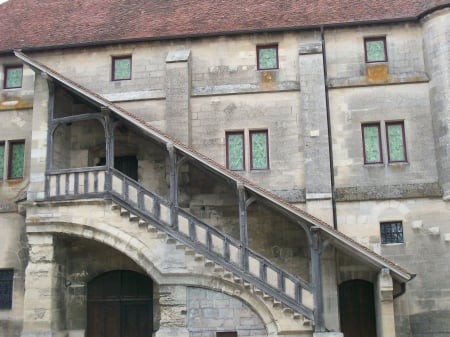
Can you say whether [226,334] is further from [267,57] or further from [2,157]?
[2,157]

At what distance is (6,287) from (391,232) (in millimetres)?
11743

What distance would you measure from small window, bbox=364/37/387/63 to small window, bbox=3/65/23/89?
11.4 m

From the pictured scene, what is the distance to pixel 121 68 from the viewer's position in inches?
804

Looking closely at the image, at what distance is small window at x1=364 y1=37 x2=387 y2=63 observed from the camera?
19391 mm

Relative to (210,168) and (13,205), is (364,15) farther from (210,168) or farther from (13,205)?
(13,205)

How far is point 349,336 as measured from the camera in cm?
1789

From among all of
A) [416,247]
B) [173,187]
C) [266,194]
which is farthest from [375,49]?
[173,187]

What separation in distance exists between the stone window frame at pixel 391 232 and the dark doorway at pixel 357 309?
139cm

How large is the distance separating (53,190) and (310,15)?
977 cm

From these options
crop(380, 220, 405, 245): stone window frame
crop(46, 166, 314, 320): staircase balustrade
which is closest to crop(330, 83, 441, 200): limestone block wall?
crop(380, 220, 405, 245): stone window frame

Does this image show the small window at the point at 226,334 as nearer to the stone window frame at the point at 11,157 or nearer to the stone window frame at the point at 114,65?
the stone window frame at the point at 11,157

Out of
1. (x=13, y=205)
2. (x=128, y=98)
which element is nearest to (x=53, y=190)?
(x=13, y=205)

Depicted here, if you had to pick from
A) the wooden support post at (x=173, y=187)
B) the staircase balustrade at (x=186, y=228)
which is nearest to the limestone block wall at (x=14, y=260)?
the staircase balustrade at (x=186, y=228)

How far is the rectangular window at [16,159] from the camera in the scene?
65.4 feet
